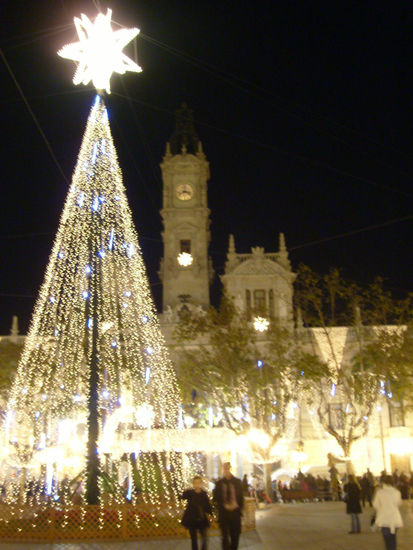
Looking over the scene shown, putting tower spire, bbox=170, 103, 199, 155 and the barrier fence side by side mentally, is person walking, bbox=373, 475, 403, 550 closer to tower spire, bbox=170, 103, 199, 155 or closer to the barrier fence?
the barrier fence

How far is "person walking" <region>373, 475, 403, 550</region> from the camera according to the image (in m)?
9.61

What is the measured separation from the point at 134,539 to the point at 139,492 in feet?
18.8

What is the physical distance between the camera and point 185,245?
5522 centimetres

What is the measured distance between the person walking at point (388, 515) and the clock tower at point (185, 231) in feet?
138

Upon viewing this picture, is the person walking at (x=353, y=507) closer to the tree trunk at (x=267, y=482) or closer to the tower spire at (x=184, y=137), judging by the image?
the tree trunk at (x=267, y=482)

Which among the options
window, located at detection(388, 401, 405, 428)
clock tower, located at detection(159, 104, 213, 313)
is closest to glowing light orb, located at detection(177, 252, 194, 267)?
clock tower, located at detection(159, 104, 213, 313)

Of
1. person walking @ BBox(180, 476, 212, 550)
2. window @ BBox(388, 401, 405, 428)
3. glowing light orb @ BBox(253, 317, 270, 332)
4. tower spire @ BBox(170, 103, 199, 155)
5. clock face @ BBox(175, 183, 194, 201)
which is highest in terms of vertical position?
tower spire @ BBox(170, 103, 199, 155)

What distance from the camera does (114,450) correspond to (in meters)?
25.0

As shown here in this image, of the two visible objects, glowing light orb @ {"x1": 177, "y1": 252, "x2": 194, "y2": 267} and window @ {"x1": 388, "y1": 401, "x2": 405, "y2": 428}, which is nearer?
window @ {"x1": 388, "y1": 401, "x2": 405, "y2": 428}

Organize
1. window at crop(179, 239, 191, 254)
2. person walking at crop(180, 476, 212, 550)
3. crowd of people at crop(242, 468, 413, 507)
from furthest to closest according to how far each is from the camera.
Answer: window at crop(179, 239, 191, 254)
crowd of people at crop(242, 468, 413, 507)
person walking at crop(180, 476, 212, 550)

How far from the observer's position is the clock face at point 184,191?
56.0m

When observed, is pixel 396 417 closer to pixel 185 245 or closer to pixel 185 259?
pixel 185 259

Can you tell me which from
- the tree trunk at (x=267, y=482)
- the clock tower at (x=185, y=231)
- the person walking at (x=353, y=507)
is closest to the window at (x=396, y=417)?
the clock tower at (x=185, y=231)

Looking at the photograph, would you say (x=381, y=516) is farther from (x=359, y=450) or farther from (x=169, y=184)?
(x=169, y=184)
